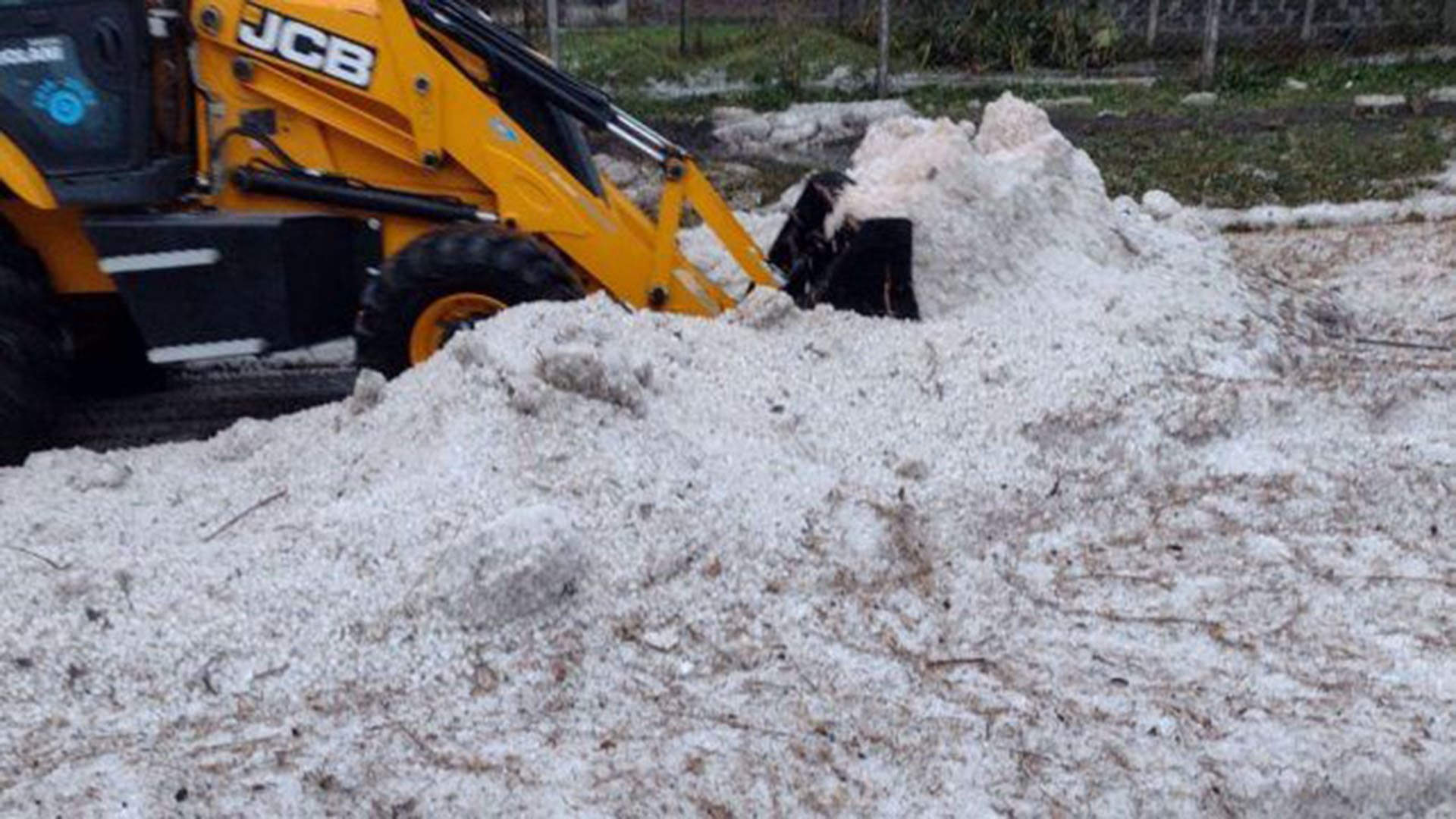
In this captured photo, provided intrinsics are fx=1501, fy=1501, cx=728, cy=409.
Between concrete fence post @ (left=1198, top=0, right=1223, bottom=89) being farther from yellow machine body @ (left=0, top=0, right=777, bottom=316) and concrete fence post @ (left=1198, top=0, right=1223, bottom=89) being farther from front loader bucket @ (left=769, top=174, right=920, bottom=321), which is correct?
yellow machine body @ (left=0, top=0, right=777, bottom=316)

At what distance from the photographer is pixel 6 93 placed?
5.45m

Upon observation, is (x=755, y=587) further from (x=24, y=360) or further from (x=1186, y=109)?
(x=1186, y=109)

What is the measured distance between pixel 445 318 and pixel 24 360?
152 cm

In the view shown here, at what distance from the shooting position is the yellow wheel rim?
5.64 m

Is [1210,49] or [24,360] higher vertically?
[1210,49]

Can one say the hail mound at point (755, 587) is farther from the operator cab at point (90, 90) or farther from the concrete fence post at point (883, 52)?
the concrete fence post at point (883, 52)

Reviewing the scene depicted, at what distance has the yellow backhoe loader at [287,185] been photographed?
5.49 meters

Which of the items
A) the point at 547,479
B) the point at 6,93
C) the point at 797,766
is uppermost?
the point at 6,93

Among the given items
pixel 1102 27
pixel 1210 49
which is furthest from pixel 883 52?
pixel 1102 27

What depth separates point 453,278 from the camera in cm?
559

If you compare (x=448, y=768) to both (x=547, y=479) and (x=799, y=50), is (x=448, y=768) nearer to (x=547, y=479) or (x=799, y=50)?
(x=547, y=479)

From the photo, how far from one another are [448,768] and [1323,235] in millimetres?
7108

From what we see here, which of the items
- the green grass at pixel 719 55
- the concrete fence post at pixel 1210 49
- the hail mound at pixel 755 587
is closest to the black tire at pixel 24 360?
the hail mound at pixel 755 587

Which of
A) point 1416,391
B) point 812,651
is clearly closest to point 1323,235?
point 1416,391
